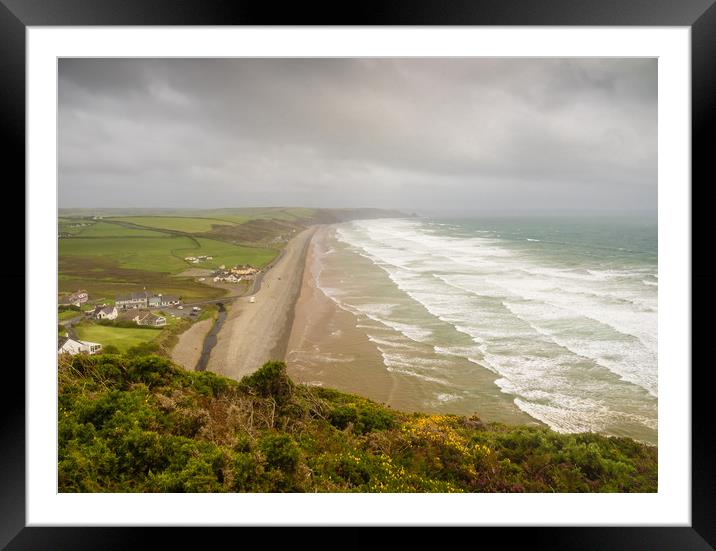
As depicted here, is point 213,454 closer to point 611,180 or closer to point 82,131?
point 82,131

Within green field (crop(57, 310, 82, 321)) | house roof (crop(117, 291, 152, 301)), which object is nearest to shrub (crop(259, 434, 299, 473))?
green field (crop(57, 310, 82, 321))

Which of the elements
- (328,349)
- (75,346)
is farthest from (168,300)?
(328,349)

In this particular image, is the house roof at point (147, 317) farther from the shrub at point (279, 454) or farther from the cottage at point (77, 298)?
the shrub at point (279, 454)

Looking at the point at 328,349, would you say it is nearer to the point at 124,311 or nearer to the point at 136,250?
the point at 124,311

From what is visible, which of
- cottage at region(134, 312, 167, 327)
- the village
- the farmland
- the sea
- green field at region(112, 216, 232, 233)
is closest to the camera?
the village

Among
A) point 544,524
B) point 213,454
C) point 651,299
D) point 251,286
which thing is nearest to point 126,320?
point 251,286

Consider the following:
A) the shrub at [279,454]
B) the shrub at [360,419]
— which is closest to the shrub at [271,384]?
the shrub at [360,419]

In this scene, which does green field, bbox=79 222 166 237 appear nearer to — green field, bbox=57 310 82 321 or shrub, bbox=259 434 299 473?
green field, bbox=57 310 82 321
